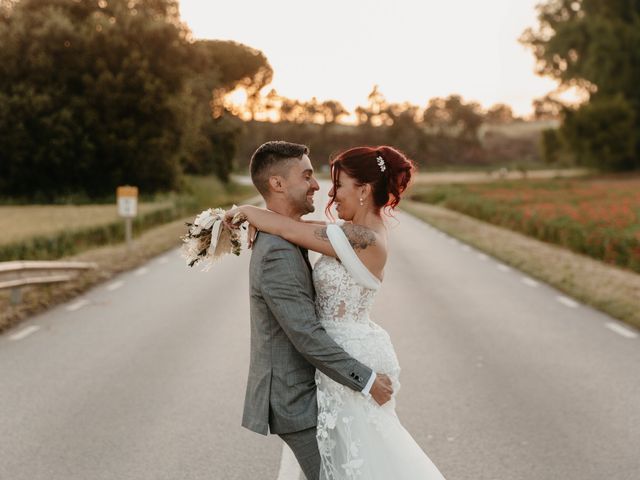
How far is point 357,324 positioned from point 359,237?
1.17 ft

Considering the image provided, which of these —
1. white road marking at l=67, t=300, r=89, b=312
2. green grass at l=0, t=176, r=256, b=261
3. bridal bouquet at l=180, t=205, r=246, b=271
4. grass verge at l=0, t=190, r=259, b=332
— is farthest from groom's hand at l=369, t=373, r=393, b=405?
green grass at l=0, t=176, r=256, b=261

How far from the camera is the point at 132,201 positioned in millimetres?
18938

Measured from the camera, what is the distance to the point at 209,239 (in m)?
3.70

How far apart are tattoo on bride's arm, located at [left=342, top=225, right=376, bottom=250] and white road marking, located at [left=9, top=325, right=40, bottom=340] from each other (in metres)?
7.31

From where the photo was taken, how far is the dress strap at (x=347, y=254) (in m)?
3.16

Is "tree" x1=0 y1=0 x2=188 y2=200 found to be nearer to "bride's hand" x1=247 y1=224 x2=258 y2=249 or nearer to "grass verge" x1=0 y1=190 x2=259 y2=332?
"grass verge" x1=0 y1=190 x2=259 y2=332

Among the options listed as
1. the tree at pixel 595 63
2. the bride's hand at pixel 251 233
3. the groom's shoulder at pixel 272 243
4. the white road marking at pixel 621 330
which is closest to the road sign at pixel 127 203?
the white road marking at pixel 621 330

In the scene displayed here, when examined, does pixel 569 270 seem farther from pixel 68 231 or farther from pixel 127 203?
pixel 68 231

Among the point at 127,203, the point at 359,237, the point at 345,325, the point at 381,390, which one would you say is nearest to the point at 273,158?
the point at 359,237

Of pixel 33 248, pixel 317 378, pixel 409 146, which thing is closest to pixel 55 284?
pixel 33 248

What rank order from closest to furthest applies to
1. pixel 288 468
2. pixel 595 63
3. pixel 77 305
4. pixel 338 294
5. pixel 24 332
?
1. pixel 338 294
2. pixel 288 468
3. pixel 24 332
4. pixel 77 305
5. pixel 595 63

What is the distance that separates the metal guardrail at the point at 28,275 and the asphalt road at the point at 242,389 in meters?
0.61

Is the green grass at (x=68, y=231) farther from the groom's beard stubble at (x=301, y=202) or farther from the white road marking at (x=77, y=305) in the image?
the groom's beard stubble at (x=301, y=202)

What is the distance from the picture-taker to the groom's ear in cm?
323
